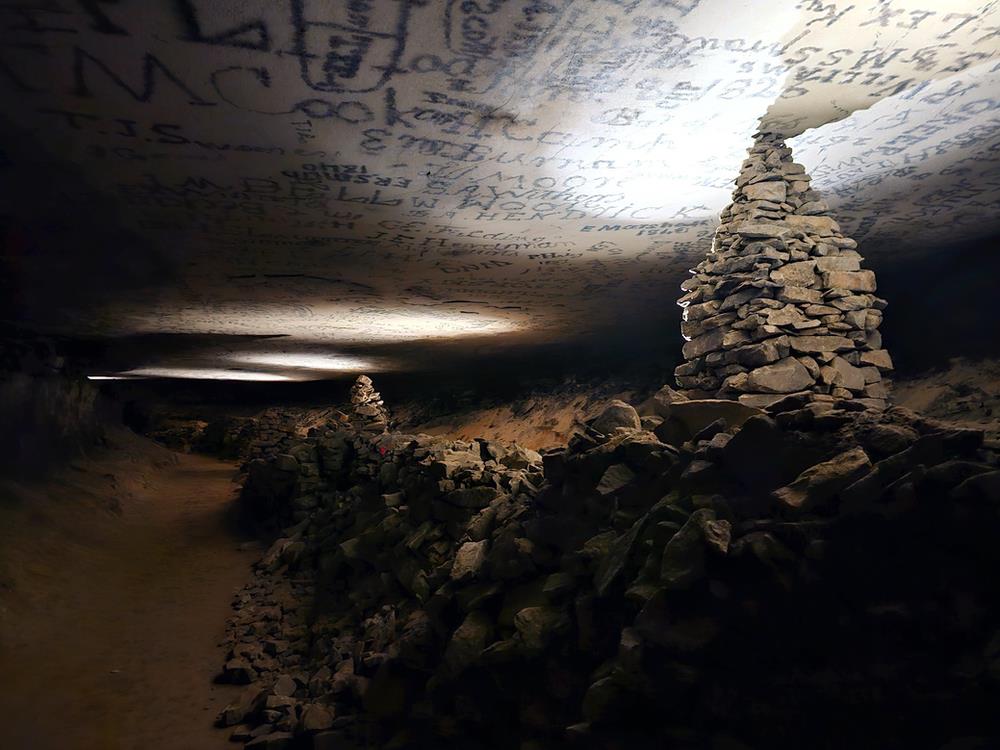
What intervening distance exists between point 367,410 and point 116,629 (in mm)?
7963

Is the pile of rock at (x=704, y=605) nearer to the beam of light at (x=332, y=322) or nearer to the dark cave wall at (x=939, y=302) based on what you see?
the beam of light at (x=332, y=322)

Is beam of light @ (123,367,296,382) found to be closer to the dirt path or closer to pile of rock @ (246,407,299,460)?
pile of rock @ (246,407,299,460)

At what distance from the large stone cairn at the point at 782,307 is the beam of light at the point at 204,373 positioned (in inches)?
638

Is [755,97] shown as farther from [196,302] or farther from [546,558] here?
[196,302]

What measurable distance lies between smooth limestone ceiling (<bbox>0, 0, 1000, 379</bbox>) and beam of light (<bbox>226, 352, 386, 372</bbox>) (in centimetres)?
583

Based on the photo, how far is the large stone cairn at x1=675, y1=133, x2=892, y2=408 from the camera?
4.19 m

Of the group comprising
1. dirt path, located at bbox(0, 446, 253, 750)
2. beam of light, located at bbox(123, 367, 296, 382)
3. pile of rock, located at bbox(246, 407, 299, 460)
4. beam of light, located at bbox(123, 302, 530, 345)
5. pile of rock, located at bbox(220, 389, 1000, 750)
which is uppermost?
beam of light, located at bbox(123, 367, 296, 382)

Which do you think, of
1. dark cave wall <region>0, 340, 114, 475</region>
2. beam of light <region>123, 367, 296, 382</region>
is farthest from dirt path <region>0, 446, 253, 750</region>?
beam of light <region>123, 367, 296, 382</region>

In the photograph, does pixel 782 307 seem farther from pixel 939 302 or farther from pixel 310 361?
pixel 310 361

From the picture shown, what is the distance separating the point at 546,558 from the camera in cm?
378

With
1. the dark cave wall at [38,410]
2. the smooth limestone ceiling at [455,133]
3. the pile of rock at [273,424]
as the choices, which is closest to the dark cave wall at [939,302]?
the smooth limestone ceiling at [455,133]

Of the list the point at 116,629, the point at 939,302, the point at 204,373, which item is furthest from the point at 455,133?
the point at 204,373

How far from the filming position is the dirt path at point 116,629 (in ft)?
15.7

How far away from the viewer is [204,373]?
18.2 meters
